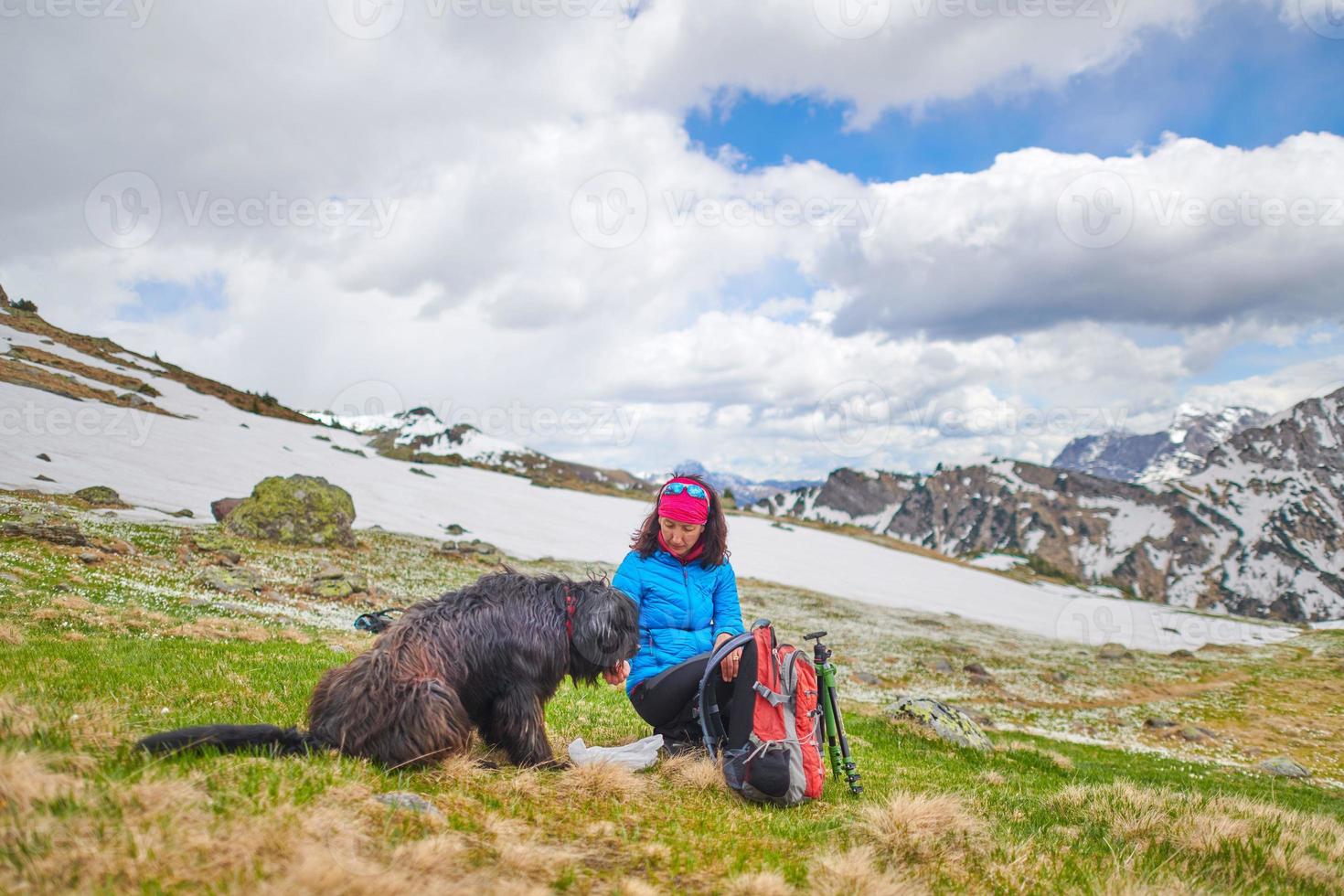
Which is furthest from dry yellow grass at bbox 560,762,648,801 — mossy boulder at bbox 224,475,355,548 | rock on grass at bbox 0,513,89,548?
mossy boulder at bbox 224,475,355,548

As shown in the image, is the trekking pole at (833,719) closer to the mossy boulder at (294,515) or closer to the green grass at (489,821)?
the green grass at (489,821)

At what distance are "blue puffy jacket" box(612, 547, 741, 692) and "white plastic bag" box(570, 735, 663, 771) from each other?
0.63m

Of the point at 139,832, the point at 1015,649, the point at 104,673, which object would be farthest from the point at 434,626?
the point at 1015,649

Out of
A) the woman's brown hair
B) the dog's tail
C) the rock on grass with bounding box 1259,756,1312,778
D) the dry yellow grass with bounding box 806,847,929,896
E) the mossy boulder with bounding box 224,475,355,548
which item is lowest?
the rock on grass with bounding box 1259,756,1312,778

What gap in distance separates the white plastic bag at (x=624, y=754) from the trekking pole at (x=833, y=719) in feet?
5.72

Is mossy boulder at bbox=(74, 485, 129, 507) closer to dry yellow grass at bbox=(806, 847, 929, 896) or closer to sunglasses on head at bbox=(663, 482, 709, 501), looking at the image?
sunglasses on head at bbox=(663, 482, 709, 501)

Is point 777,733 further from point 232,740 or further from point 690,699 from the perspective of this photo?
point 232,740

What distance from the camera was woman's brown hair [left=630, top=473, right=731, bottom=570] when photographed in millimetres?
7324

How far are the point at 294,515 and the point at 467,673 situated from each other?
27.6 meters

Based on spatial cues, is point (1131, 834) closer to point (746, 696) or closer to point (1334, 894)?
point (1334, 894)

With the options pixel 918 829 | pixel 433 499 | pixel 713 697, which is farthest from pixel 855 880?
pixel 433 499

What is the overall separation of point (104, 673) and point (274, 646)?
166 inches

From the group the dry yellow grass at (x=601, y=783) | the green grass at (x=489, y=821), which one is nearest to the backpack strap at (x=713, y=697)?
the green grass at (x=489, y=821)

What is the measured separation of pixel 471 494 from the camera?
198 ft
